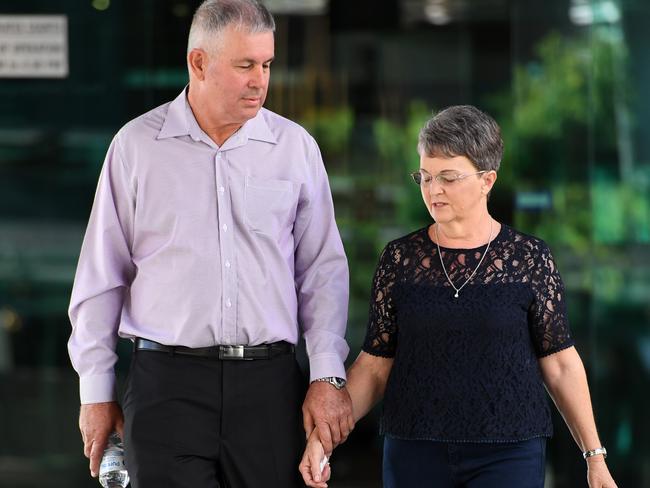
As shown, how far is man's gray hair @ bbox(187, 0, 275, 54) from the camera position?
3539 millimetres

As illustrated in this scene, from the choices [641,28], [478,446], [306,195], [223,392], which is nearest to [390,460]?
[478,446]

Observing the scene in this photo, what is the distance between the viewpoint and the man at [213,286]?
357 centimetres

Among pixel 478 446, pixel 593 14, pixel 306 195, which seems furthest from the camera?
pixel 593 14

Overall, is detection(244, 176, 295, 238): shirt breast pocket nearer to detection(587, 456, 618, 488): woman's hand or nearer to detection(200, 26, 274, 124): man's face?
detection(200, 26, 274, 124): man's face

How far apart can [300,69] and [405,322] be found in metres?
2.80

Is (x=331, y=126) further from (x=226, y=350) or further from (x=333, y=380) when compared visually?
(x=226, y=350)

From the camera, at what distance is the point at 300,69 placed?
20.3 ft

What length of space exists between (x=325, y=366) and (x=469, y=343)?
43 centimetres

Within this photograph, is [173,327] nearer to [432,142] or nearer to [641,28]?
[432,142]

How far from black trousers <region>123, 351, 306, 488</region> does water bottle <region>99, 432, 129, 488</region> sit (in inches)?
2.2

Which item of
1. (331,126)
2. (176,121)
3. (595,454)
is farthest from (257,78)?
(331,126)

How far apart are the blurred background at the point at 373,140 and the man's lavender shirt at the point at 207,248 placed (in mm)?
2408

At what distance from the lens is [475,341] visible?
354 cm

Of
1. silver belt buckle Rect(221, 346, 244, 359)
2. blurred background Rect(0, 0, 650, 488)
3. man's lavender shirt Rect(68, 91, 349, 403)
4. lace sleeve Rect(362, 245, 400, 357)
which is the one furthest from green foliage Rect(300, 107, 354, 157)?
silver belt buckle Rect(221, 346, 244, 359)
